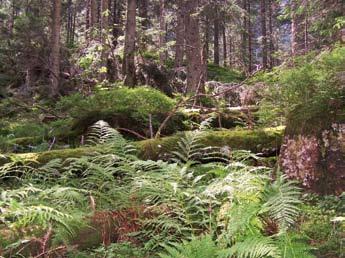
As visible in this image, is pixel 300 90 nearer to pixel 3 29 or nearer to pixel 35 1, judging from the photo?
pixel 3 29

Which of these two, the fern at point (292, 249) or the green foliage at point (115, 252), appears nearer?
the fern at point (292, 249)

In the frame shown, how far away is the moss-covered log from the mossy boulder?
1005 mm

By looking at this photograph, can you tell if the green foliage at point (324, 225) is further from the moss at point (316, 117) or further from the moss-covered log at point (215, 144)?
the moss-covered log at point (215, 144)

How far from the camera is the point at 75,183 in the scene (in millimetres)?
5703

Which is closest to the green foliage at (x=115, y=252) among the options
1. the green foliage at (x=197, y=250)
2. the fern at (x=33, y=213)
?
the fern at (x=33, y=213)

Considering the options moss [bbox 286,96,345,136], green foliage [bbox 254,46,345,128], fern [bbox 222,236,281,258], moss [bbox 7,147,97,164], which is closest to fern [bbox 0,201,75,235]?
fern [bbox 222,236,281,258]

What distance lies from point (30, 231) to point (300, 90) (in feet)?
12.8

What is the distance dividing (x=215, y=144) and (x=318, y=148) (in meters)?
1.75

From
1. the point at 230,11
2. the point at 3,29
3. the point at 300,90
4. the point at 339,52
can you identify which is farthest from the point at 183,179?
the point at 3,29

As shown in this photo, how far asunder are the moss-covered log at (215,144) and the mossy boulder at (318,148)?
1005mm

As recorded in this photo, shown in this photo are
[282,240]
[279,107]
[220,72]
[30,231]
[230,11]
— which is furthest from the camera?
[220,72]

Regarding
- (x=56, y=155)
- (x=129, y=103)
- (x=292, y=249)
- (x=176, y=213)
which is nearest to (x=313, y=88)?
(x=176, y=213)

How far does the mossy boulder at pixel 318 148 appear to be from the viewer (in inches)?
199

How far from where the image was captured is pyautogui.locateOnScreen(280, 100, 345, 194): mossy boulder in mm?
5062
